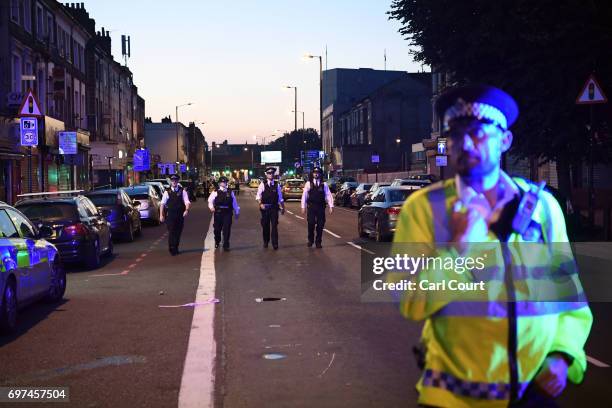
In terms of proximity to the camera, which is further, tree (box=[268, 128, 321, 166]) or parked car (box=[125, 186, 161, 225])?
tree (box=[268, 128, 321, 166])

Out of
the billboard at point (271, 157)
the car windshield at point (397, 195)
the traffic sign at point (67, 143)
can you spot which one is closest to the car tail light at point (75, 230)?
the car windshield at point (397, 195)

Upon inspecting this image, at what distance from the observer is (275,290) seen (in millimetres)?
11625

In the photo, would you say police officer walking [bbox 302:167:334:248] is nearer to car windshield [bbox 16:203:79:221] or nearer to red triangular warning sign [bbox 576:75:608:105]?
car windshield [bbox 16:203:79:221]

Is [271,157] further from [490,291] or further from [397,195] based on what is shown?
[490,291]

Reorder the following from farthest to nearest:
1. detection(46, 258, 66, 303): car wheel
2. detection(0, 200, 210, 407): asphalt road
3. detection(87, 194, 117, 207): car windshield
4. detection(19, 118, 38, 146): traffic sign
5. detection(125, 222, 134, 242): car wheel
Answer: detection(19, 118, 38, 146): traffic sign < detection(125, 222, 134, 242): car wheel < detection(87, 194, 117, 207): car windshield < detection(46, 258, 66, 303): car wheel < detection(0, 200, 210, 407): asphalt road

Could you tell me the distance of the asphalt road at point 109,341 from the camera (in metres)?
6.23

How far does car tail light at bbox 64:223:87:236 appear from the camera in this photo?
1454 cm

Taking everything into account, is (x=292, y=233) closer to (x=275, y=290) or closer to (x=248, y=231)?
(x=248, y=231)

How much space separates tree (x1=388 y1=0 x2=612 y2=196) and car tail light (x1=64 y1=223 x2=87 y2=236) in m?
11.3

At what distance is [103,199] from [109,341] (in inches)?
557

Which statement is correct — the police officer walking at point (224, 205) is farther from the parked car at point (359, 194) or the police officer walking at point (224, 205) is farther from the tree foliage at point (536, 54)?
the parked car at point (359, 194)

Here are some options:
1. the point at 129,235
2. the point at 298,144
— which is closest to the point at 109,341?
the point at 129,235

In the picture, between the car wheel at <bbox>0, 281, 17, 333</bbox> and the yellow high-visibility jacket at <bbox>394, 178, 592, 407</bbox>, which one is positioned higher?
the yellow high-visibility jacket at <bbox>394, 178, 592, 407</bbox>

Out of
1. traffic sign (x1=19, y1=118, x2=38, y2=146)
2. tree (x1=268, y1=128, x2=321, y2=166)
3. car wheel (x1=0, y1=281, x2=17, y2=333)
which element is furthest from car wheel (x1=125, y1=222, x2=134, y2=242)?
tree (x1=268, y1=128, x2=321, y2=166)
